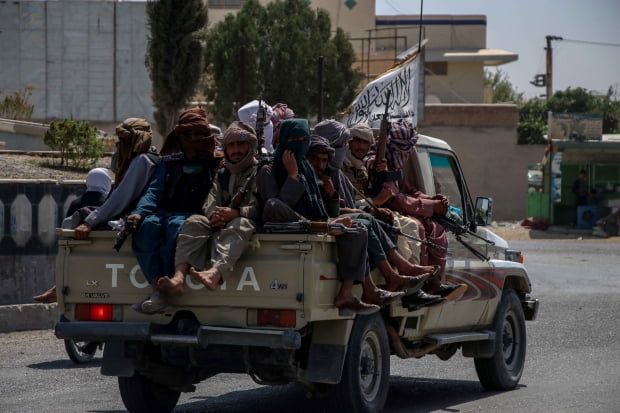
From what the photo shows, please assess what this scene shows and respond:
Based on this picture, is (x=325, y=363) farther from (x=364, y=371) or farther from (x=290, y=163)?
(x=290, y=163)

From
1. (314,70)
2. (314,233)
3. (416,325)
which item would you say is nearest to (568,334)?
(416,325)

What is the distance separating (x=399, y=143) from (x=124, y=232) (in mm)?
2645

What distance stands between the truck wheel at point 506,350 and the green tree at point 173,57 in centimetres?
2219

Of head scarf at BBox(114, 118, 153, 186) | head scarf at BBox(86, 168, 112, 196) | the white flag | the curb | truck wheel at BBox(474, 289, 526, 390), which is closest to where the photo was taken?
head scarf at BBox(114, 118, 153, 186)

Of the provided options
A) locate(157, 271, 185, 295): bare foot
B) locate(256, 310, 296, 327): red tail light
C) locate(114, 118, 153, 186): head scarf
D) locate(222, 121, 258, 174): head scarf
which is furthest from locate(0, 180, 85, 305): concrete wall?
locate(256, 310, 296, 327): red tail light

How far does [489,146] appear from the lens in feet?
146

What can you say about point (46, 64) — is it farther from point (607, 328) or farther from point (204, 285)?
point (204, 285)

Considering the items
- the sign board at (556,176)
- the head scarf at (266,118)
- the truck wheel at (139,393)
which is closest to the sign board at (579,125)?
the sign board at (556,176)

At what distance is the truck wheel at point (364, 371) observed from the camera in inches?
289

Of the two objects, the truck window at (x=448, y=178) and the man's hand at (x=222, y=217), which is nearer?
the man's hand at (x=222, y=217)

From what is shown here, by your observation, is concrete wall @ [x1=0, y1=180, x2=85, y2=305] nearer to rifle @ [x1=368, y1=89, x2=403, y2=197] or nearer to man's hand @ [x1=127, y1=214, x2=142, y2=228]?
rifle @ [x1=368, y1=89, x2=403, y2=197]

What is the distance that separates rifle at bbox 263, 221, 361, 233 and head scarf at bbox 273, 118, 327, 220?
31 centimetres

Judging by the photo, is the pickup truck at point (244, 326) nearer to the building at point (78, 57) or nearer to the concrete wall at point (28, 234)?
the concrete wall at point (28, 234)

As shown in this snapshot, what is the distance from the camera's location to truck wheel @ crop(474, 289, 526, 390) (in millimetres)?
9750
